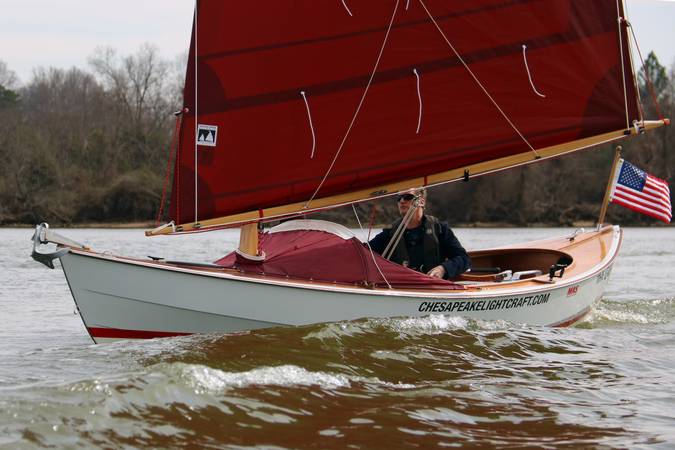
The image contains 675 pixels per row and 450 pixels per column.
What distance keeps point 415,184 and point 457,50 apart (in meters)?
1.41

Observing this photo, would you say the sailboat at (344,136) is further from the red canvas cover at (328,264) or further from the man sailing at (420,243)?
the man sailing at (420,243)

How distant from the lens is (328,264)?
8.50 m

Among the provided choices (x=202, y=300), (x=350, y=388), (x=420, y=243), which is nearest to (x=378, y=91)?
(x=420, y=243)

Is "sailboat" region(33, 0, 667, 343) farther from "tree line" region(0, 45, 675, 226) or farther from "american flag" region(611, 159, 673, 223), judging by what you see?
"tree line" region(0, 45, 675, 226)

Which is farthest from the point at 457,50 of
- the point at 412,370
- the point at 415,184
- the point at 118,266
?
the point at 118,266

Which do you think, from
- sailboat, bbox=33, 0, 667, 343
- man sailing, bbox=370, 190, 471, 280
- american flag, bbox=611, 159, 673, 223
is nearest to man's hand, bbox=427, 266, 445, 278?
man sailing, bbox=370, 190, 471, 280

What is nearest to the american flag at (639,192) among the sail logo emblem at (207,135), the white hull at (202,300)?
the white hull at (202,300)

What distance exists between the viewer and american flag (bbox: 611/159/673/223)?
37.9 ft

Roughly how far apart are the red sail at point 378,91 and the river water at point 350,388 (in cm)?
147

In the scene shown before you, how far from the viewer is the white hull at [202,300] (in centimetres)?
766

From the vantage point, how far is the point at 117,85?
59.2 m

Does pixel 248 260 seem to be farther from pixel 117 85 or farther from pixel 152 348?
pixel 117 85

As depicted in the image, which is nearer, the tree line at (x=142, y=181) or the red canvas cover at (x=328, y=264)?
the red canvas cover at (x=328, y=264)

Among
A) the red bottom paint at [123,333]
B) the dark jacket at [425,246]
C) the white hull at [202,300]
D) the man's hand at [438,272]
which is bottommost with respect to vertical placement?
the red bottom paint at [123,333]
